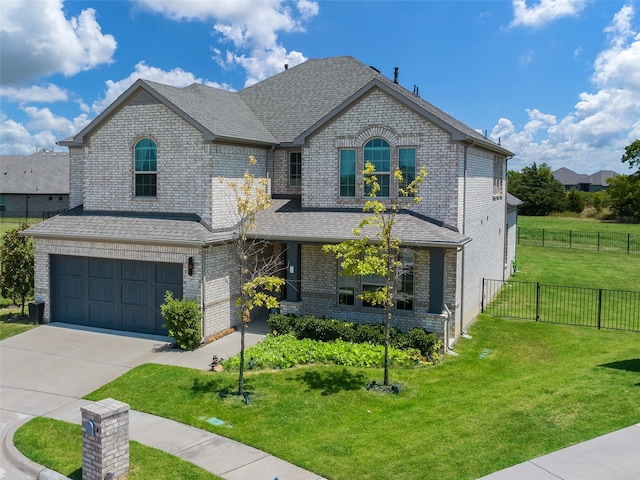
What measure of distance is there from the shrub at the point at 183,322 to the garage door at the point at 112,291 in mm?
1195

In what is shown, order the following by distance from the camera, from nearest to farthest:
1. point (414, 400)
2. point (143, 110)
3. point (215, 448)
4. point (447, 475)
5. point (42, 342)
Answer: point (447, 475)
point (215, 448)
point (414, 400)
point (42, 342)
point (143, 110)

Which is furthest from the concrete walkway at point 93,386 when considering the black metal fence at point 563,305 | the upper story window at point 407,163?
the black metal fence at point 563,305

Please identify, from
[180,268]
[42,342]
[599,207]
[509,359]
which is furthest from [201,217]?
[599,207]

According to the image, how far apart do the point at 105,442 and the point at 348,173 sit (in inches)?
451

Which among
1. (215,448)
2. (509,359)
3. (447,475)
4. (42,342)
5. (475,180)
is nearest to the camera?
(447,475)

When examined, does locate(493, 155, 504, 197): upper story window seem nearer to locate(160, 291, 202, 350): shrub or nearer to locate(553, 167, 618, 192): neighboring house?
locate(160, 291, 202, 350): shrub

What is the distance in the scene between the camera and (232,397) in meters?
11.4

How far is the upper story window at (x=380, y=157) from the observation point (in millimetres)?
16875

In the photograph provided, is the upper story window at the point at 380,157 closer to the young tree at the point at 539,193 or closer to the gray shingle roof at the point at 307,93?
the gray shingle roof at the point at 307,93

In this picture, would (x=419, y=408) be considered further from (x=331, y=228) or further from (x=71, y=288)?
(x=71, y=288)

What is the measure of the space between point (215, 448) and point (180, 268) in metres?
7.53

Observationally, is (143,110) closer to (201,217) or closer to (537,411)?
(201,217)

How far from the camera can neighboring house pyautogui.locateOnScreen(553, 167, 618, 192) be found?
118625 mm

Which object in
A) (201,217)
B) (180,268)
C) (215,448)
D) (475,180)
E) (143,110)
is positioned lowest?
(215,448)
